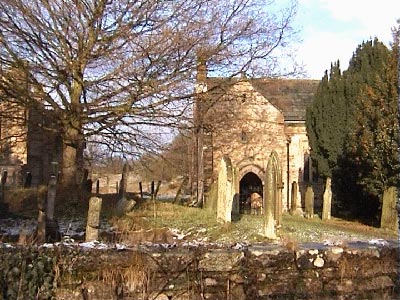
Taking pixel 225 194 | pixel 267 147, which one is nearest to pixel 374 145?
pixel 225 194

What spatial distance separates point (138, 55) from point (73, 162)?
4.61 m

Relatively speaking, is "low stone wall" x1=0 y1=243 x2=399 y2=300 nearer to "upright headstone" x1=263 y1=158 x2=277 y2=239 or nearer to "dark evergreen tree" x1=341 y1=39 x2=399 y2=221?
"upright headstone" x1=263 y1=158 x2=277 y2=239

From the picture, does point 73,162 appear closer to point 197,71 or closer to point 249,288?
point 197,71

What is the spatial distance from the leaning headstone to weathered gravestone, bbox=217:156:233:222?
248 inches

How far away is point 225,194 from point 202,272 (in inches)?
299

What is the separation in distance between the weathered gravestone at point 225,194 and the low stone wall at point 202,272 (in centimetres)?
679

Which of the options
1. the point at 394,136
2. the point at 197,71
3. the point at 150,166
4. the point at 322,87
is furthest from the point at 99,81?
the point at 322,87

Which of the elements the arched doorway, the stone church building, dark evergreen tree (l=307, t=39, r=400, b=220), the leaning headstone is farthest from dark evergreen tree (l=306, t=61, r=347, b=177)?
the leaning headstone

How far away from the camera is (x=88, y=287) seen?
472 cm

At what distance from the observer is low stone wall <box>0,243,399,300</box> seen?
183 inches

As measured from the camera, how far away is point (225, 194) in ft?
41.4

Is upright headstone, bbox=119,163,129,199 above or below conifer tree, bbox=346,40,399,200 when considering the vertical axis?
below

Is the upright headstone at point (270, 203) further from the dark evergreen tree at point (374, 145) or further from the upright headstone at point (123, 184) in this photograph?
the dark evergreen tree at point (374, 145)

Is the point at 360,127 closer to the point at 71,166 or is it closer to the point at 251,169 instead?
the point at 71,166
